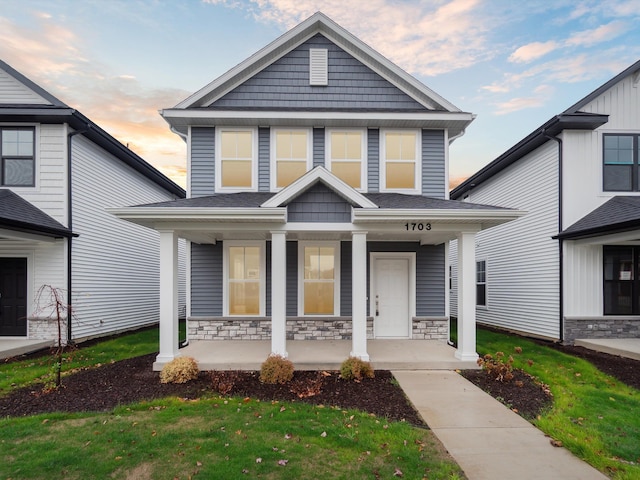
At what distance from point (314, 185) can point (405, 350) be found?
14.4 feet

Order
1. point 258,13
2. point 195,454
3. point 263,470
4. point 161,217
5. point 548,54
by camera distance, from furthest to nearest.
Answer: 1. point 548,54
2. point 258,13
3. point 161,217
4. point 195,454
5. point 263,470

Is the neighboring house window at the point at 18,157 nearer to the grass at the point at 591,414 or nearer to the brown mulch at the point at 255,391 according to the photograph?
the brown mulch at the point at 255,391

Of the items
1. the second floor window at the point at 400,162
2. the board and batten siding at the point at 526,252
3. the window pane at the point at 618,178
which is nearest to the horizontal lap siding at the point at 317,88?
the second floor window at the point at 400,162

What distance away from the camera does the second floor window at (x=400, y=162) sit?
9258 millimetres

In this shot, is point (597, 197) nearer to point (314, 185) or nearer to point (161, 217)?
point (314, 185)

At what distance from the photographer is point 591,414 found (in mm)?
4848

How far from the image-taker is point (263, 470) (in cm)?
335

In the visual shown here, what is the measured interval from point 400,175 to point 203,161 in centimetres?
542

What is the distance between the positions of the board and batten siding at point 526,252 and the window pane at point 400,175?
13.3 ft

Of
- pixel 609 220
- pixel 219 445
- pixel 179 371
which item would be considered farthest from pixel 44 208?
pixel 609 220

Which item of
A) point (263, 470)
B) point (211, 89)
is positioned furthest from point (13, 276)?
point (263, 470)

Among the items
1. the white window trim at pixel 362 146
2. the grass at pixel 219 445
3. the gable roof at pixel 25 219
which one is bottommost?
the grass at pixel 219 445

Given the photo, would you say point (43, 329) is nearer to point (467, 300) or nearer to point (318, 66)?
point (318, 66)

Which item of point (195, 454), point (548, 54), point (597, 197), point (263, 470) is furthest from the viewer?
point (548, 54)
